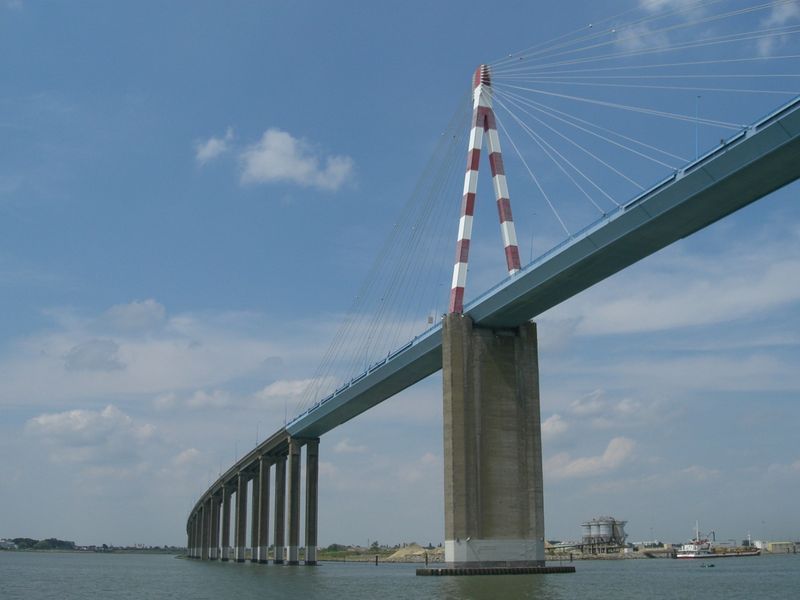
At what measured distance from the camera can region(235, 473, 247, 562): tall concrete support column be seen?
107562 mm

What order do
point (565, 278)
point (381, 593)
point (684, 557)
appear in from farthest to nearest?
point (684, 557), point (565, 278), point (381, 593)

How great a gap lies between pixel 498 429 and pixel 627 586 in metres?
10.5

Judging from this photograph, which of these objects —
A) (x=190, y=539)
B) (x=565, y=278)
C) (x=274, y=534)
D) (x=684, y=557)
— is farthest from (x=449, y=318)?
(x=190, y=539)

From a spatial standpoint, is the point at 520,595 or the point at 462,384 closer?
the point at 520,595

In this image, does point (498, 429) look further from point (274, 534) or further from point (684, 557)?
point (684, 557)

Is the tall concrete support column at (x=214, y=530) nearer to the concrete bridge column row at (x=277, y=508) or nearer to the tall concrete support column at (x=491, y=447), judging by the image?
the concrete bridge column row at (x=277, y=508)

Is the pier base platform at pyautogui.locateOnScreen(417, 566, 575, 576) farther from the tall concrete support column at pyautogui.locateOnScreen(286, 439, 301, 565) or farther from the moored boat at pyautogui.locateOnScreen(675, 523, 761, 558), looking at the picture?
the moored boat at pyautogui.locateOnScreen(675, 523, 761, 558)

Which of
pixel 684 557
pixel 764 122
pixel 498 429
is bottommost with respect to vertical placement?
pixel 684 557

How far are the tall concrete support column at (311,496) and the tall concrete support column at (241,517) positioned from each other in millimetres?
19703

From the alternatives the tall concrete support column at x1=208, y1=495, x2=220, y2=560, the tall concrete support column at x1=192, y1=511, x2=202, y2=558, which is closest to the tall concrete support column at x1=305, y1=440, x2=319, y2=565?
the tall concrete support column at x1=208, y1=495, x2=220, y2=560

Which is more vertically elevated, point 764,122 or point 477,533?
point 764,122

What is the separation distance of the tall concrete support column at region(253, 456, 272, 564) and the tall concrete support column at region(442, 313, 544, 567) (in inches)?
2054

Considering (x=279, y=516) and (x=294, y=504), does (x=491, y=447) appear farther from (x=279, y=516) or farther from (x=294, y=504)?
(x=279, y=516)

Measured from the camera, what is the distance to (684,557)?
130 meters
